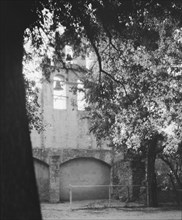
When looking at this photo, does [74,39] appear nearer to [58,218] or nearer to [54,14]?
[54,14]

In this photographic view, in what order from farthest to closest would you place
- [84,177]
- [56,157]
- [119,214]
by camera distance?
[84,177] → [56,157] → [119,214]

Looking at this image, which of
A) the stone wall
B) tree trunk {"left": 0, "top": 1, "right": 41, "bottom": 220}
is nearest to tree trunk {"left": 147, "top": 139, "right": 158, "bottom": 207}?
the stone wall

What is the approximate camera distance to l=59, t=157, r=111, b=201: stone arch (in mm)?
23547

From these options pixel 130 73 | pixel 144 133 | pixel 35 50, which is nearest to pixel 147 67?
pixel 130 73

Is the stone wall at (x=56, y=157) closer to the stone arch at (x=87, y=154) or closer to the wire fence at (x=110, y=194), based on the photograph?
the stone arch at (x=87, y=154)

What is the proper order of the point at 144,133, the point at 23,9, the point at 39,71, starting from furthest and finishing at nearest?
the point at 144,133, the point at 39,71, the point at 23,9

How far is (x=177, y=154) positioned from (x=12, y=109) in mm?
15246

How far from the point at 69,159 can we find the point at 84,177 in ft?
7.28

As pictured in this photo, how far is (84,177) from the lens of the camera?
24312 mm

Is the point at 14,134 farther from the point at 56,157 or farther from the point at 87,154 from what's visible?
the point at 87,154

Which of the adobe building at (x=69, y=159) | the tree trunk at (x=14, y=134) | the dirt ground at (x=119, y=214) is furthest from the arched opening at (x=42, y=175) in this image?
the tree trunk at (x=14, y=134)

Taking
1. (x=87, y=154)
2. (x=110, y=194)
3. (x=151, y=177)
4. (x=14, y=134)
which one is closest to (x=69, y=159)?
(x=87, y=154)

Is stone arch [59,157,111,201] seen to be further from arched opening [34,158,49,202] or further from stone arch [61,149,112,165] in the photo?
arched opening [34,158,49,202]

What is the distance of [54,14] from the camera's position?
7.90m
